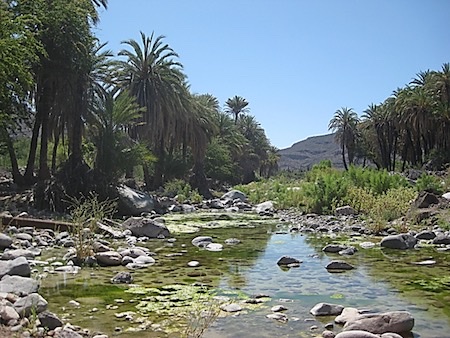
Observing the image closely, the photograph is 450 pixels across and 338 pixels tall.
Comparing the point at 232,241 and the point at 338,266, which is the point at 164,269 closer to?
the point at 338,266

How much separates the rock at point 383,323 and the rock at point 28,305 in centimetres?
344

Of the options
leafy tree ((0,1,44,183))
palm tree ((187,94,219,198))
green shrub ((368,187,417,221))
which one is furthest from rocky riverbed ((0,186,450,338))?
palm tree ((187,94,219,198))

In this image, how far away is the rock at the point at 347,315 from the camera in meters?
6.25

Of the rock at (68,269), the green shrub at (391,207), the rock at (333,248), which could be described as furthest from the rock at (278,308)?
the green shrub at (391,207)

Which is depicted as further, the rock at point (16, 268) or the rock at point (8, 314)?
the rock at point (16, 268)

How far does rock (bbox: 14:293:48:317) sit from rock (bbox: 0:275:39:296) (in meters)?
0.47

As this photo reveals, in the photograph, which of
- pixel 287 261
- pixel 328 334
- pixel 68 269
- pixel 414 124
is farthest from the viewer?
pixel 414 124

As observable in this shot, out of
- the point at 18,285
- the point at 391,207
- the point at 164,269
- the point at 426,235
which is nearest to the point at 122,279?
the point at 164,269

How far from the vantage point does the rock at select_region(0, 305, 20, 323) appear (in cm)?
550

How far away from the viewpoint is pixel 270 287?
8.34 meters

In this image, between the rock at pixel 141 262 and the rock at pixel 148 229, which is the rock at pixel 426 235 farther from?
the rock at pixel 141 262

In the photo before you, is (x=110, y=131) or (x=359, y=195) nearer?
(x=359, y=195)

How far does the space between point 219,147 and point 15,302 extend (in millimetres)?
42077

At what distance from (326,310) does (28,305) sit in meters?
3.53
